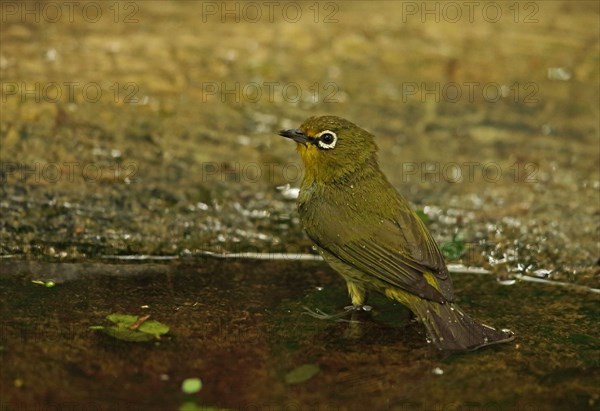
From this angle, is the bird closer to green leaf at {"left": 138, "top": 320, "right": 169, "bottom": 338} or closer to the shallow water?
the shallow water

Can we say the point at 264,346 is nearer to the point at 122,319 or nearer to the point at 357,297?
the point at 122,319

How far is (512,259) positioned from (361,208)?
1.21 meters

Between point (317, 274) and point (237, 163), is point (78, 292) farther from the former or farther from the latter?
point (237, 163)

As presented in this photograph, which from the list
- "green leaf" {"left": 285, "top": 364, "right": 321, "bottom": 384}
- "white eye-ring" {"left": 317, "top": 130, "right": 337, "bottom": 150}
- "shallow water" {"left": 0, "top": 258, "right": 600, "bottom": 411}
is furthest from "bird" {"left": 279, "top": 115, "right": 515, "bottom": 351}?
"green leaf" {"left": 285, "top": 364, "right": 321, "bottom": 384}

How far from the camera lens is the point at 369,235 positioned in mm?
4961

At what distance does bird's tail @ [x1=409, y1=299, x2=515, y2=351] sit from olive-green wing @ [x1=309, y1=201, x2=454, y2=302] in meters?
0.07

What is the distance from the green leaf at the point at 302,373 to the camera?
4066mm

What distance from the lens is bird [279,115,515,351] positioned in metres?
4.58

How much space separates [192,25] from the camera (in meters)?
9.13

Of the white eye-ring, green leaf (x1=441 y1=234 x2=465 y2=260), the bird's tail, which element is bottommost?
the bird's tail

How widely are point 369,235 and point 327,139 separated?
678mm

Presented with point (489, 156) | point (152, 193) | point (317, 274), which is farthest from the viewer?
point (489, 156)

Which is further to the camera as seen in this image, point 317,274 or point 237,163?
point 237,163

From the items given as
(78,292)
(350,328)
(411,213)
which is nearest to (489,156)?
(411,213)
